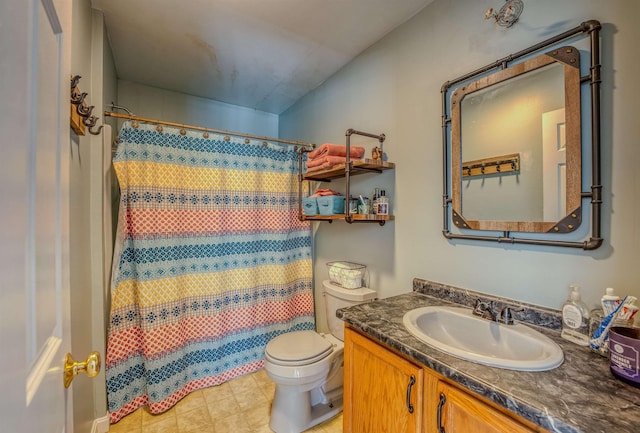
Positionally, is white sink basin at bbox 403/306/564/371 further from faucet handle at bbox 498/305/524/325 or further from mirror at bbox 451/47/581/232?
mirror at bbox 451/47/581/232

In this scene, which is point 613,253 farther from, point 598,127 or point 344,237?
point 344,237

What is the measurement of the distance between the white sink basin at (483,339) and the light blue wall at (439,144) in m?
0.18

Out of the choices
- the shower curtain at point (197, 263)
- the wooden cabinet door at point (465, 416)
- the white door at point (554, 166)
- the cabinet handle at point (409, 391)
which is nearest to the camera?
the wooden cabinet door at point (465, 416)

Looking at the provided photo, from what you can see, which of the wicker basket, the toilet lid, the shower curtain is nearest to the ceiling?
the shower curtain

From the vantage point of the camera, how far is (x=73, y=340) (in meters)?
1.22

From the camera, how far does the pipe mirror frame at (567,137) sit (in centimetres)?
98

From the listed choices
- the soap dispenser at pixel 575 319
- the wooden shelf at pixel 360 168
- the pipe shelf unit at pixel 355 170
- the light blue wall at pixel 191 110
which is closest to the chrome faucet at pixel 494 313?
the soap dispenser at pixel 575 319

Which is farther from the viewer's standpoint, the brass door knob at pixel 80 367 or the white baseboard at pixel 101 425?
the white baseboard at pixel 101 425

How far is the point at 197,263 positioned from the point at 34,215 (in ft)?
5.31

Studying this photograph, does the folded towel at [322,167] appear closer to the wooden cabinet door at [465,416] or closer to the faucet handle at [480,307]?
the faucet handle at [480,307]

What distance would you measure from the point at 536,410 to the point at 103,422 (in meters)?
2.18

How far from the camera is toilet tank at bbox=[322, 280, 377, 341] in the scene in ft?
5.90

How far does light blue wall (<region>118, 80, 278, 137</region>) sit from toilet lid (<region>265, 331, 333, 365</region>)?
2.19 meters

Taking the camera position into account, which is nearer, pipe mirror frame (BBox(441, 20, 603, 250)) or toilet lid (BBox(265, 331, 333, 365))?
pipe mirror frame (BBox(441, 20, 603, 250))
